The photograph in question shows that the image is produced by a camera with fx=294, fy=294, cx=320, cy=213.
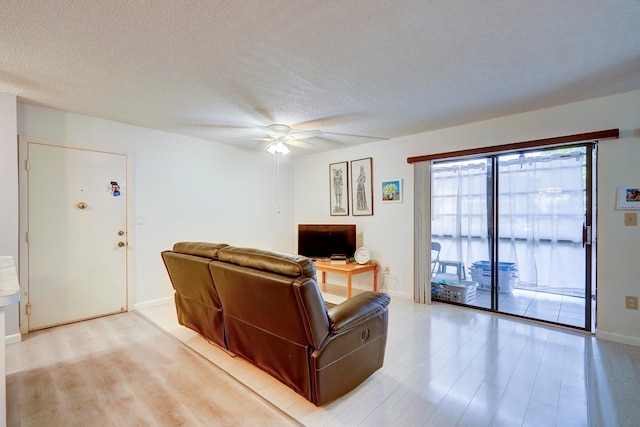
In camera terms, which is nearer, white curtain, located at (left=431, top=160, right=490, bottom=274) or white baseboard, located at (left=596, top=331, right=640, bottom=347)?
white baseboard, located at (left=596, top=331, right=640, bottom=347)

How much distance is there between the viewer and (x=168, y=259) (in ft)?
9.03

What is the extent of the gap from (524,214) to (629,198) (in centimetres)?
85

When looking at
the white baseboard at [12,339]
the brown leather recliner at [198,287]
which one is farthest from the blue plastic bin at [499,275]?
the white baseboard at [12,339]

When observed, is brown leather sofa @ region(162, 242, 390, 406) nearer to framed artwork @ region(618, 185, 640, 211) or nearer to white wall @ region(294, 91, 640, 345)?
white wall @ region(294, 91, 640, 345)

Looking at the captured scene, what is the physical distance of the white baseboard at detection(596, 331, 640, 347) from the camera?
2672mm

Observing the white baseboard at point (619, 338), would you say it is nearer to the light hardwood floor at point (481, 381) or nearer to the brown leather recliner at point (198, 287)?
the light hardwood floor at point (481, 381)

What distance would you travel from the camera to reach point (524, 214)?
338cm

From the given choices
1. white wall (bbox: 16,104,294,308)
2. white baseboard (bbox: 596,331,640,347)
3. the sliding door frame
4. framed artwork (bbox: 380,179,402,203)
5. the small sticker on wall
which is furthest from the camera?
framed artwork (bbox: 380,179,402,203)

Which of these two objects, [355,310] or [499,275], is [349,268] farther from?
[355,310]

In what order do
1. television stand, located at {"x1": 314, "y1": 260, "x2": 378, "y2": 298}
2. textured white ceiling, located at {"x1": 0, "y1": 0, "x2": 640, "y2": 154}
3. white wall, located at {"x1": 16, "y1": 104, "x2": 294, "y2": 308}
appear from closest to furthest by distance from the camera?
textured white ceiling, located at {"x1": 0, "y1": 0, "x2": 640, "y2": 154} → white wall, located at {"x1": 16, "y1": 104, "x2": 294, "y2": 308} → television stand, located at {"x1": 314, "y1": 260, "x2": 378, "y2": 298}

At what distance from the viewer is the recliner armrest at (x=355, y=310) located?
70.6 inches

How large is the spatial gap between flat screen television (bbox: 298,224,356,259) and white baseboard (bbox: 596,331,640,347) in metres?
2.82

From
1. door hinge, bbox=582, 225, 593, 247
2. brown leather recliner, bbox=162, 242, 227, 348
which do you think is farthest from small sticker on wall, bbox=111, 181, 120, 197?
door hinge, bbox=582, 225, 593, 247

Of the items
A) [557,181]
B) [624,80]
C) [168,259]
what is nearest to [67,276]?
[168,259]
